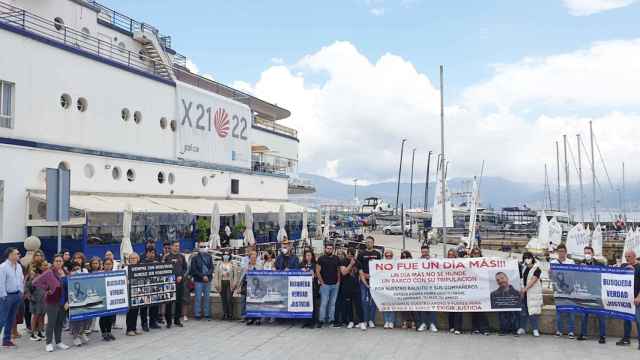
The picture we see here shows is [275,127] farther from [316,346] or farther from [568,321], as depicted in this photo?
[568,321]

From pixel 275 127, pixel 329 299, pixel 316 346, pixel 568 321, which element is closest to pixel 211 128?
pixel 275 127

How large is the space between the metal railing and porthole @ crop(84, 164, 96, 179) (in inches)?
737

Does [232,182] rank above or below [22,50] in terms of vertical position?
below

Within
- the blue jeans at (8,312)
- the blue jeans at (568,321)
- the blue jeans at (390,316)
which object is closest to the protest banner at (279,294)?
the blue jeans at (390,316)

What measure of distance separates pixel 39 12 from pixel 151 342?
1918cm

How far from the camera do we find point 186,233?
2977cm

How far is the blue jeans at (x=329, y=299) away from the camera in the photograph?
12.8m

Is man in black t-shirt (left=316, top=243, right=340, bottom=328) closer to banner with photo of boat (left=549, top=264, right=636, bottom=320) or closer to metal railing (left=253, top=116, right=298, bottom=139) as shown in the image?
banner with photo of boat (left=549, top=264, right=636, bottom=320)

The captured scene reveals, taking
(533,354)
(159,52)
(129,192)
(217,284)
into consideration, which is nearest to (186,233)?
(129,192)

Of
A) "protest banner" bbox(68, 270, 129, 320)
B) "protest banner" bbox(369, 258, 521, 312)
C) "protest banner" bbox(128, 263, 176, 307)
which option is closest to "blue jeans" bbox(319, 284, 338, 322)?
"protest banner" bbox(369, 258, 521, 312)

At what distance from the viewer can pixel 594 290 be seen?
11523 mm

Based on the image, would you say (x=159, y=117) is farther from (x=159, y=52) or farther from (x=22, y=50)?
(x=22, y=50)

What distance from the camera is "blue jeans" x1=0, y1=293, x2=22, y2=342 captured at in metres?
10.9

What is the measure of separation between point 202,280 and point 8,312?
413 cm
